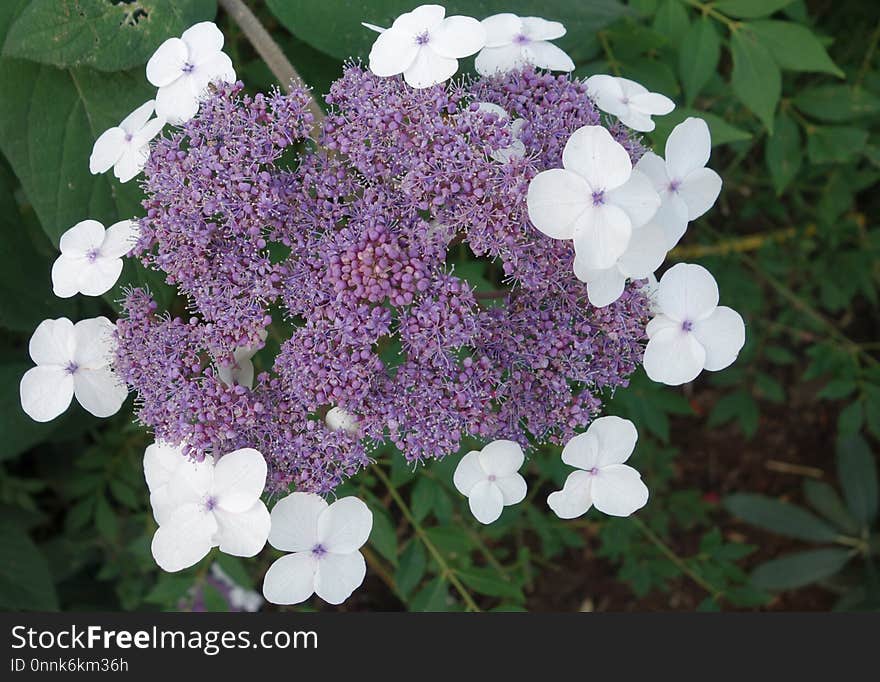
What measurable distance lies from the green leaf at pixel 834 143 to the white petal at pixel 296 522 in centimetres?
153

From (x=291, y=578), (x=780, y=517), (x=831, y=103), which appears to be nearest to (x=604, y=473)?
(x=291, y=578)

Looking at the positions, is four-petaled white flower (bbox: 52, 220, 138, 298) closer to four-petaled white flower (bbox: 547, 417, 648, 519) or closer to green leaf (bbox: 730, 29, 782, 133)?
four-petaled white flower (bbox: 547, 417, 648, 519)

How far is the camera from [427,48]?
3.97ft

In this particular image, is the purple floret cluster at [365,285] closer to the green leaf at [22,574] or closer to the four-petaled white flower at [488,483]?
the four-petaled white flower at [488,483]

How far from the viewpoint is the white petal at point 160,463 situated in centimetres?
123

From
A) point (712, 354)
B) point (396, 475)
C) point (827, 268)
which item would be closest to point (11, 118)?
point (396, 475)

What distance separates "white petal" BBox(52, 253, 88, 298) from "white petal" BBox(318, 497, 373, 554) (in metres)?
0.53

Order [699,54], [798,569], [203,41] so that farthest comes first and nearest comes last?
1. [798,569]
2. [699,54]
3. [203,41]

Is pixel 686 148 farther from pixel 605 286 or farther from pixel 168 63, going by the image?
pixel 168 63

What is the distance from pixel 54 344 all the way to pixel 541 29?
930 mm

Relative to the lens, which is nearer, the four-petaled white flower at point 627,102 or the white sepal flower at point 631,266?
the white sepal flower at point 631,266

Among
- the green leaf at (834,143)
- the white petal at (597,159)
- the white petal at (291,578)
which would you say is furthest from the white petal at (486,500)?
the green leaf at (834,143)

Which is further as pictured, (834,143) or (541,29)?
(834,143)

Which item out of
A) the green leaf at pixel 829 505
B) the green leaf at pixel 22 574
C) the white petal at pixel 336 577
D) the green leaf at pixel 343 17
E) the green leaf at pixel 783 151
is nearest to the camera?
the white petal at pixel 336 577
